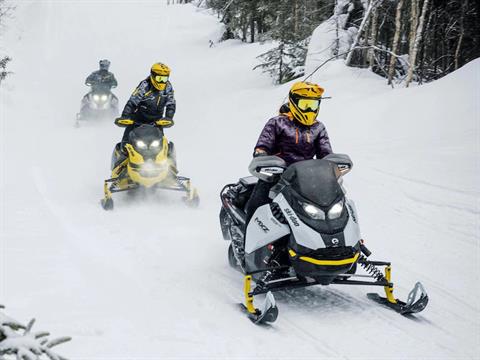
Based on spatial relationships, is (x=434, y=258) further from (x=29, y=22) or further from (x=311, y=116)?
(x=29, y=22)

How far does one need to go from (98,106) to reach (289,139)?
37.6 ft

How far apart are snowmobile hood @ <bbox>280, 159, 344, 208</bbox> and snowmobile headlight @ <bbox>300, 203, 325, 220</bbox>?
0.05m

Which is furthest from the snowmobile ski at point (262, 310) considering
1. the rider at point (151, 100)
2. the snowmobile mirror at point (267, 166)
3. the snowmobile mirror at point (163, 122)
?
the rider at point (151, 100)

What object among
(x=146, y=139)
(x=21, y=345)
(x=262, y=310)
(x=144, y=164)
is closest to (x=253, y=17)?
(x=146, y=139)

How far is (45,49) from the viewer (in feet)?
94.3

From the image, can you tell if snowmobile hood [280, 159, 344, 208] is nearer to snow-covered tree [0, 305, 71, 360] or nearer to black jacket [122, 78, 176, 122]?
snow-covered tree [0, 305, 71, 360]

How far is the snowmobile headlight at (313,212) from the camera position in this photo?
14.8ft

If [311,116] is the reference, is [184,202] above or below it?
below

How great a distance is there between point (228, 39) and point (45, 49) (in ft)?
32.6

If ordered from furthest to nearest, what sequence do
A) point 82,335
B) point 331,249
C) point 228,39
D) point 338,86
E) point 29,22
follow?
point 29,22 < point 228,39 < point 338,86 < point 331,249 < point 82,335

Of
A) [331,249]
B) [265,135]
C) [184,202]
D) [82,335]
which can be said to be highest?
A: [265,135]

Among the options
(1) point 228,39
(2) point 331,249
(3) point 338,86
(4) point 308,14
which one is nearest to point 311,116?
(2) point 331,249

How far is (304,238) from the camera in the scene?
4453 mm

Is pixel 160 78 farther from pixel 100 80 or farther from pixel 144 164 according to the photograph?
pixel 100 80
